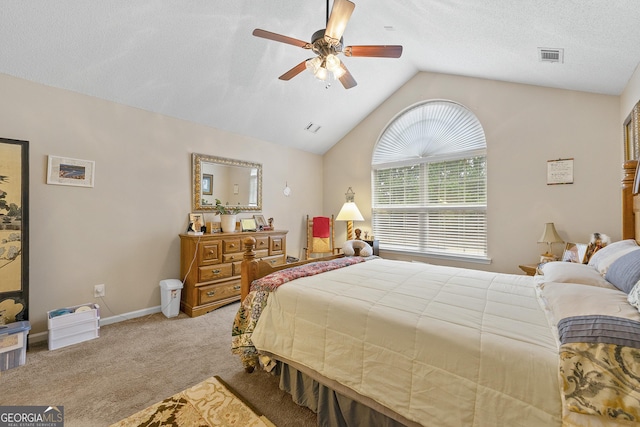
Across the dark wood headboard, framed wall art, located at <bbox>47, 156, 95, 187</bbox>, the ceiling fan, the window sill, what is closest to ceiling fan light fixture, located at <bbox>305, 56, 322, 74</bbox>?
the ceiling fan

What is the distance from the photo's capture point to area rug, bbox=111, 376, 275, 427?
5.08 ft

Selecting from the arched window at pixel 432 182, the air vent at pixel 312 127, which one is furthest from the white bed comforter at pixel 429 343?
the air vent at pixel 312 127

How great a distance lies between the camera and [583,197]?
115 inches

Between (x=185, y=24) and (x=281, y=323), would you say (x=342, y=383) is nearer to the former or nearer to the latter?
(x=281, y=323)

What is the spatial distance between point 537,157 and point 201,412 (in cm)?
417

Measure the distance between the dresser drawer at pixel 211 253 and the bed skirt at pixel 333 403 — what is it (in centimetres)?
187

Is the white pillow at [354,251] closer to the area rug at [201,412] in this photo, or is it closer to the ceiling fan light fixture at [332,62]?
the area rug at [201,412]

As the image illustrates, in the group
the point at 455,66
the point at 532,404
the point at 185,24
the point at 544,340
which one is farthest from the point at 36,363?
the point at 455,66

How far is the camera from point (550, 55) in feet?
7.89

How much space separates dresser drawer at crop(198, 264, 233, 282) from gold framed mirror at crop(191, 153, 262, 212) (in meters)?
0.85

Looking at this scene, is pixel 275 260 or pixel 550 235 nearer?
pixel 550 235

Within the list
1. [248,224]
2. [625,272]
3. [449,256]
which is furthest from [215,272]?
[625,272]

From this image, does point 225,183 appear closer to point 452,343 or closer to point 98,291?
point 98,291

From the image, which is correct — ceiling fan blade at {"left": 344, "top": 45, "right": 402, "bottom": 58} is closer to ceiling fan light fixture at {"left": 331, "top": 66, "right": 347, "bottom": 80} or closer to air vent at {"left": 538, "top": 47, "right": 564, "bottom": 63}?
ceiling fan light fixture at {"left": 331, "top": 66, "right": 347, "bottom": 80}
